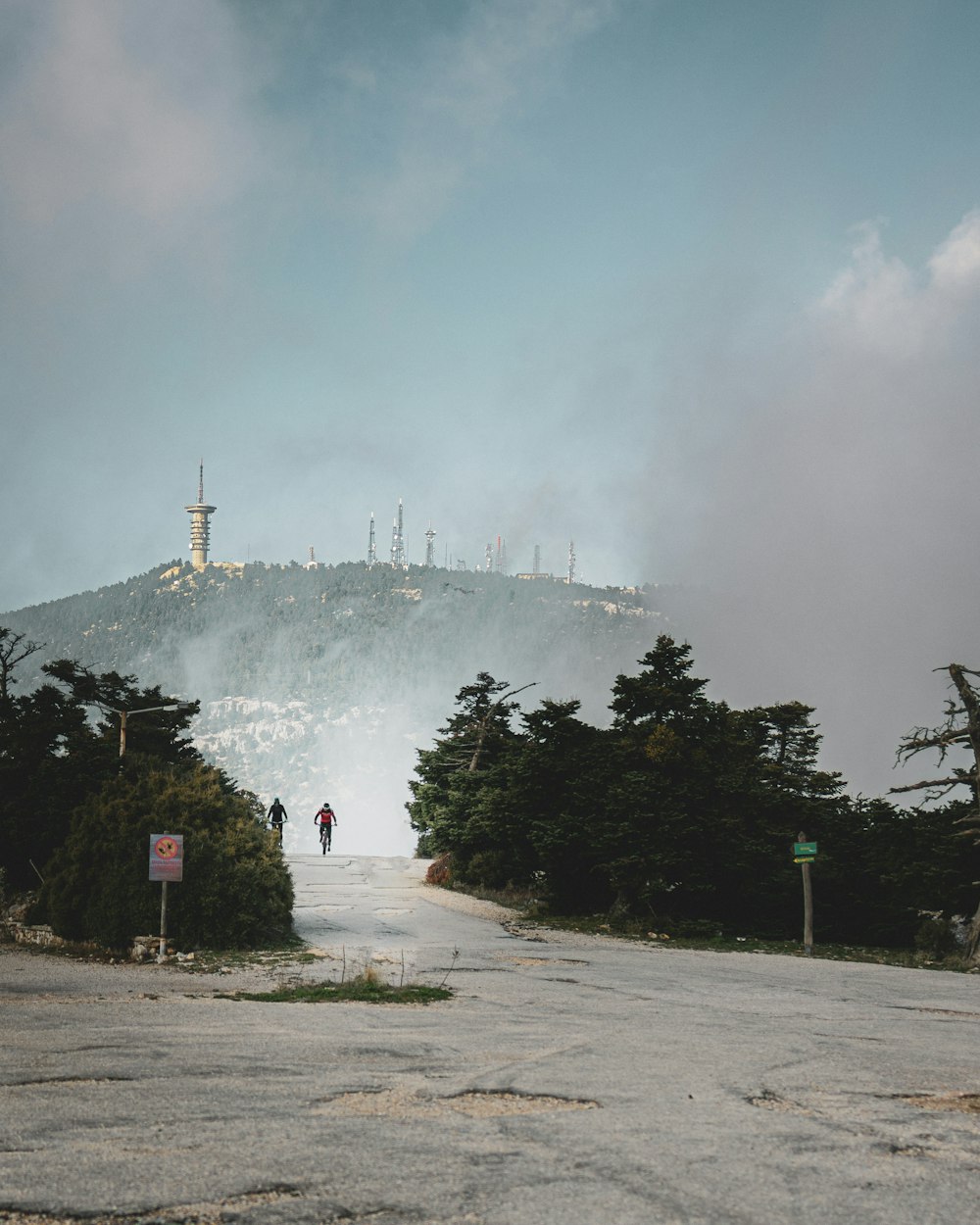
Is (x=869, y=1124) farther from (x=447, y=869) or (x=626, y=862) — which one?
(x=447, y=869)

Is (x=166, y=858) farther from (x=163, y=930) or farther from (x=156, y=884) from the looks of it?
(x=156, y=884)

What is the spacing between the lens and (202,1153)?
6.39 m

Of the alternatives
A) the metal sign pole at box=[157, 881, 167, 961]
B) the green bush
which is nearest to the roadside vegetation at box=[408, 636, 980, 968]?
the green bush

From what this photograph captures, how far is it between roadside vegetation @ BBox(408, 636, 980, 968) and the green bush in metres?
10.3

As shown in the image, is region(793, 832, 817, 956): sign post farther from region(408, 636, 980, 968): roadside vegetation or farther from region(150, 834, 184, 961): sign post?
region(150, 834, 184, 961): sign post

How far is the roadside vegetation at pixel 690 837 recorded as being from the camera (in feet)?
95.8

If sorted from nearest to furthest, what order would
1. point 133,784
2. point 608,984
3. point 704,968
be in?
point 608,984 → point 704,968 → point 133,784

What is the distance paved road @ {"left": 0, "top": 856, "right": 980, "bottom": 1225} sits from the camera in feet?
18.8

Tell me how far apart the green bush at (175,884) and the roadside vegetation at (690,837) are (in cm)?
1025

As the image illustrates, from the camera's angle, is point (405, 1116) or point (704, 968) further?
point (704, 968)

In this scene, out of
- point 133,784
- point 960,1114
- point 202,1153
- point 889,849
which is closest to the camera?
point 202,1153

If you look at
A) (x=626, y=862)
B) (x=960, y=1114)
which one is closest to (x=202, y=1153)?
(x=960, y=1114)

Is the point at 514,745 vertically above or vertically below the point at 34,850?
above

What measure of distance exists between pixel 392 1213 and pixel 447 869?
35524mm
